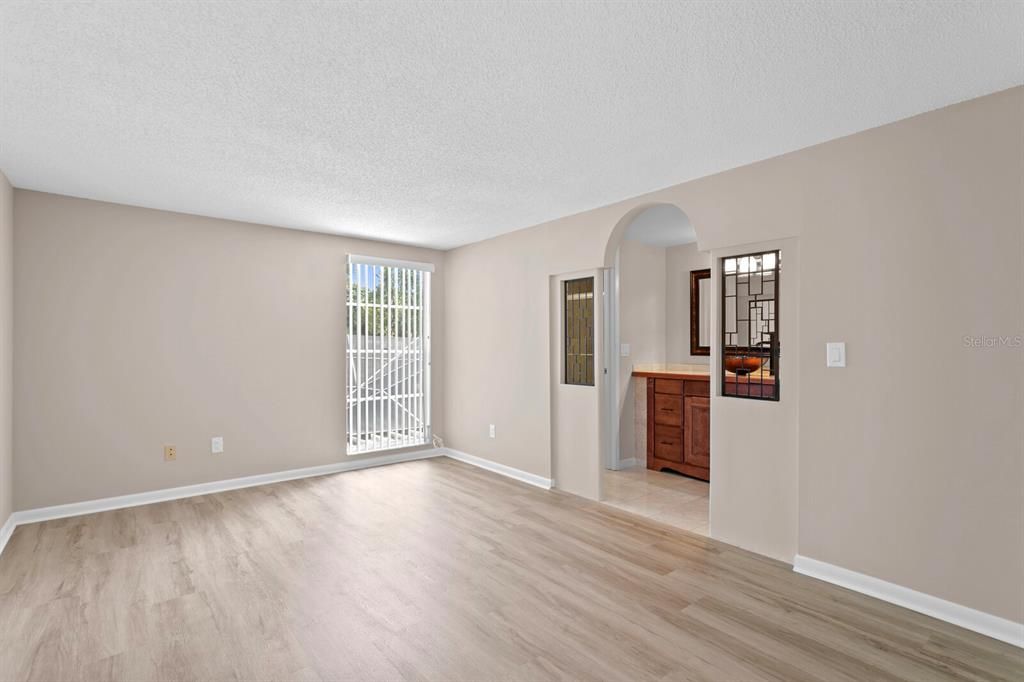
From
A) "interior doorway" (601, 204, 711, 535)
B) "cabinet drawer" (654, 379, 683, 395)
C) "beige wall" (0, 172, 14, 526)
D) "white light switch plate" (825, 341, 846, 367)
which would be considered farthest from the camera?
"cabinet drawer" (654, 379, 683, 395)

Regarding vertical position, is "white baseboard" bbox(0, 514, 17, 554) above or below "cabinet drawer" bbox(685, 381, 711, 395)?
below

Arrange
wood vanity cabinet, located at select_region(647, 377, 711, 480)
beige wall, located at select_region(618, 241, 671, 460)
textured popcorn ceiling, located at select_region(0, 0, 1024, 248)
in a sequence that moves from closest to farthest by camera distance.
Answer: textured popcorn ceiling, located at select_region(0, 0, 1024, 248) < wood vanity cabinet, located at select_region(647, 377, 711, 480) < beige wall, located at select_region(618, 241, 671, 460)

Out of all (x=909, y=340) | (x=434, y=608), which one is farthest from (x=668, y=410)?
(x=434, y=608)

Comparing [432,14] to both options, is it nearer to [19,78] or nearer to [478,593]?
[19,78]

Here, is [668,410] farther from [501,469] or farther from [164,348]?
→ [164,348]

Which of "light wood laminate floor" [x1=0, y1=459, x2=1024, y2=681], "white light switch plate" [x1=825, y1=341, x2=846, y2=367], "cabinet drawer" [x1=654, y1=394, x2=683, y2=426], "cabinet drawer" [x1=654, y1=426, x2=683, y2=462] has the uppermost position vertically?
"white light switch plate" [x1=825, y1=341, x2=846, y2=367]

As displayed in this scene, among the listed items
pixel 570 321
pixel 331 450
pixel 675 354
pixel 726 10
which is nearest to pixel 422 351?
pixel 331 450

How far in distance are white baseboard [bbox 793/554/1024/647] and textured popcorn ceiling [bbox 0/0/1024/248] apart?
236 centimetres

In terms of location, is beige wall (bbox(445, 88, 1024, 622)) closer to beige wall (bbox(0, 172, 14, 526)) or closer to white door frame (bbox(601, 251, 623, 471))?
white door frame (bbox(601, 251, 623, 471))

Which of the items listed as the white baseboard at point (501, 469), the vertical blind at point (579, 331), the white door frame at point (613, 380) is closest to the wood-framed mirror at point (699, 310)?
the white door frame at point (613, 380)

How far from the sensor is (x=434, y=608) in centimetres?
251
